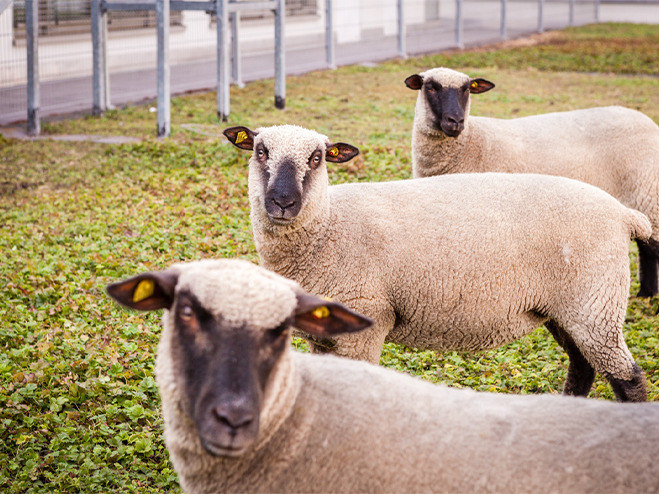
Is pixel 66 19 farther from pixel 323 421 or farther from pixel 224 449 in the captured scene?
pixel 224 449

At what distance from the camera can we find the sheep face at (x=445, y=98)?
6773mm

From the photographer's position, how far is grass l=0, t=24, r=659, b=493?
14.0ft

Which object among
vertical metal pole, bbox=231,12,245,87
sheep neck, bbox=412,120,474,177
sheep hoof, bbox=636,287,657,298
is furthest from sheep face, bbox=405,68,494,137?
vertical metal pole, bbox=231,12,245,87

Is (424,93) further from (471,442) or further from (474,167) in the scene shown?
(471,442)

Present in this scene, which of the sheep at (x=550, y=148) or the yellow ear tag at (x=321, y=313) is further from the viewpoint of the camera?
the sheep at (x=550, y=148)

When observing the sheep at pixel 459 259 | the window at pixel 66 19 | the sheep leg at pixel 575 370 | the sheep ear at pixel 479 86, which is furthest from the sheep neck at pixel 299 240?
the window at pixel 66 19

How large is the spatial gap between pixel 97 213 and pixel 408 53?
17.4 meters

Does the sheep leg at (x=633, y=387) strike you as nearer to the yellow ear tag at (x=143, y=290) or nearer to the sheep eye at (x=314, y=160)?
the sheep eye at (x=314, y=160)

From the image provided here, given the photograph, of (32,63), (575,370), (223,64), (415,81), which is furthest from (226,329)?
(223,64)

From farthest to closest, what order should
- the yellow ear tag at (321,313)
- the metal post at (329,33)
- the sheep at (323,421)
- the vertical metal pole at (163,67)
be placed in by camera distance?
1. the metal post at (329,33)
2. the vertical metal pole at (163,67)
3. the yellow ear tag at (321,313)
4. the sheep at (323,421)

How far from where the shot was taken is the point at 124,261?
6.92m

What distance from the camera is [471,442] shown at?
8.48 feet

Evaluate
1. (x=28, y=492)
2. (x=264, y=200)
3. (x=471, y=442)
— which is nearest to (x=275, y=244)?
(x=264, y=200)

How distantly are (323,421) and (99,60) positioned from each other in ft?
39.2
